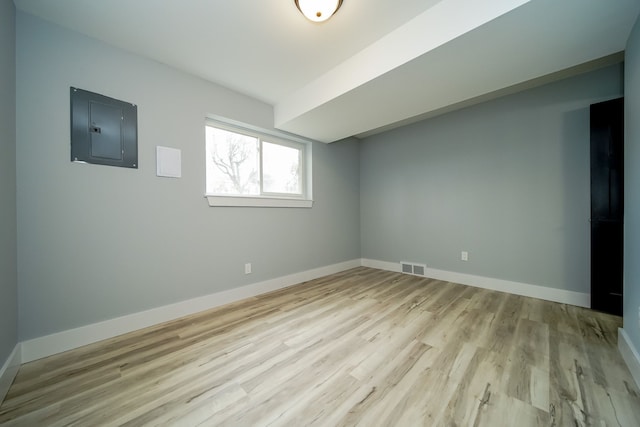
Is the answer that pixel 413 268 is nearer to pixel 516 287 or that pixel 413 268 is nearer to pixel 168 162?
pixel 516 287

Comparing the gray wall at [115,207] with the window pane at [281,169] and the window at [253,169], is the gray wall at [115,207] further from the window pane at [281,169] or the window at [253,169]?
the window pane at [281,169]

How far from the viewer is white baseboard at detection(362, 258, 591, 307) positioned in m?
2.38

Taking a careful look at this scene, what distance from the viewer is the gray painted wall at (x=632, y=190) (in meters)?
1.33

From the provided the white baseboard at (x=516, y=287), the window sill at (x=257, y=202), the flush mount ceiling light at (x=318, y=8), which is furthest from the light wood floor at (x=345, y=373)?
the flush mount ceiling light at (x=318, y=8)

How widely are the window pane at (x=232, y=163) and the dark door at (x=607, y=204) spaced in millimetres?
3471

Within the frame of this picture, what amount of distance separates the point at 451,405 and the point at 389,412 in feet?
1.06

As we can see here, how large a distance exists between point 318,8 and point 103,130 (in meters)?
1.82

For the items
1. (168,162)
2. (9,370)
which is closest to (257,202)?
(168,162)

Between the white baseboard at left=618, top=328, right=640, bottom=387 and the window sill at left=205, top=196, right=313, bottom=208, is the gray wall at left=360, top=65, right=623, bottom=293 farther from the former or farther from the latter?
the window sill at left=205, top=196, right=313, bottom=208

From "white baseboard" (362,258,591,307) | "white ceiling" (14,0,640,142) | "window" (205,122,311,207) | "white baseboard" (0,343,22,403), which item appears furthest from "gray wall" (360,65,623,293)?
"white baseboard" (0,343,22,403)

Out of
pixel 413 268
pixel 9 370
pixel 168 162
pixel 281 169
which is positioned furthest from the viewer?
pixel 413 268

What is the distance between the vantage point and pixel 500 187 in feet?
9.46

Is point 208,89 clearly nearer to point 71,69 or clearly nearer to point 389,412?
point 71,69

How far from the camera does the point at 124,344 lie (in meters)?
1.75
